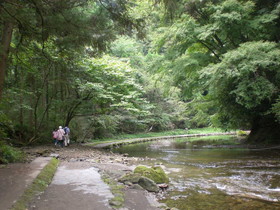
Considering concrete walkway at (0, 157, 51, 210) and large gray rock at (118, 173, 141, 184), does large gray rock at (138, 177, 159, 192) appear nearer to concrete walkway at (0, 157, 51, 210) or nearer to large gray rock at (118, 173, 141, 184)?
large gray rock at (118, 173, 141, 184)

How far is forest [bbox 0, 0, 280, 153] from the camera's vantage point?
21.6ft

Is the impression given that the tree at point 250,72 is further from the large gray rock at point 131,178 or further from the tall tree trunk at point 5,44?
the tall tree trunk at point 5,44

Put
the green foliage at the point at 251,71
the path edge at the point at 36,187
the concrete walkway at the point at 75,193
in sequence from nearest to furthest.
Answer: the path edge at the point at 36,187 → the concrete walkway at the point at 75,193 → the green foliage at the point at 251,71

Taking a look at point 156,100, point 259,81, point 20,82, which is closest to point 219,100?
point 259,81

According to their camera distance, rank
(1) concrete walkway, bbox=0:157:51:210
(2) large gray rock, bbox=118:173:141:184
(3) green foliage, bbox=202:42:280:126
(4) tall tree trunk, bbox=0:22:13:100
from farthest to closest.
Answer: (3) green foliage, bbox=202:42:280:126, (4) tall tree trunk, bbox=0:22:13:100, (2) large gray rock, bbox=118:173:141:184, (1) concrete walkway, bbox=0:157:51:210

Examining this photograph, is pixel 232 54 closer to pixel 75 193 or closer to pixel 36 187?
pixel 75 193

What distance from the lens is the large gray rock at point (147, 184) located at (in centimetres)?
684

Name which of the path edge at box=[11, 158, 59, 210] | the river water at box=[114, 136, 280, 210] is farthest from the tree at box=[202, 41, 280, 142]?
the path edge at box=[11, 158, 59, 210]

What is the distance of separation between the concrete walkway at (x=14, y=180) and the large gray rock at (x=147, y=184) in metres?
2.91

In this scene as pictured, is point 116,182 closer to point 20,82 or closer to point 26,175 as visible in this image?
point 26,175

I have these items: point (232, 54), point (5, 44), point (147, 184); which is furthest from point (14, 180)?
point (232, 54)

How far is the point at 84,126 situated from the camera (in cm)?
2191

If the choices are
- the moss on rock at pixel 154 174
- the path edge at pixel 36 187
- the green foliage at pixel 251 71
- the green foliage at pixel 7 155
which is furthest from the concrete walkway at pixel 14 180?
the green foliage at pixel 251 71

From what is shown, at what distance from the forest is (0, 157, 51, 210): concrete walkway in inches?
74.6
